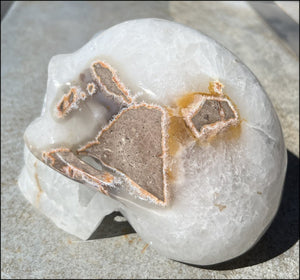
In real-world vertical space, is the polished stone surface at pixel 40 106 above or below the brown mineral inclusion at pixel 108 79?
below

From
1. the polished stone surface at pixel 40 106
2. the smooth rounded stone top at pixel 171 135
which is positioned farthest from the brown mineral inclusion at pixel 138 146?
the polished stone surface at pixel 40 106

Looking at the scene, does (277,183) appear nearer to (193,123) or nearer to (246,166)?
(246,166)

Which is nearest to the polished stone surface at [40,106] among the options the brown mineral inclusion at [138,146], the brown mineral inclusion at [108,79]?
the brown mineral inclusion at [138,146]

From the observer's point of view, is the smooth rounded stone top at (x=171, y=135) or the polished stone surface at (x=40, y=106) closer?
the smooth rounded stone top at (x=171, y=135)

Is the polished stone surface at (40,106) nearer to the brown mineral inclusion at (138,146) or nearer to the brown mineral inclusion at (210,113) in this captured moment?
the brown mineral inclusion at (138,146)

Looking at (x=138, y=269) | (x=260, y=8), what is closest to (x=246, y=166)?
(x=138, y=269)

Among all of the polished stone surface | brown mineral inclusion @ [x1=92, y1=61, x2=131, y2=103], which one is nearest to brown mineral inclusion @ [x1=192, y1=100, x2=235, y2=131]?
brown mineral inclusion @ [x1=92, y1=61, x2=131, y2=103]

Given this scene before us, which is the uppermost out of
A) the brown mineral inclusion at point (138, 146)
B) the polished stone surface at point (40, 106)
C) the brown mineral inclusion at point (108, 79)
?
the brown mineral inclusion at point (108, 79)
